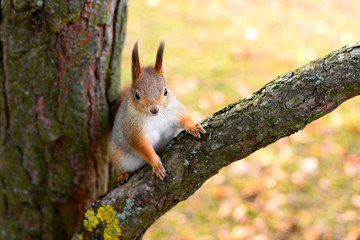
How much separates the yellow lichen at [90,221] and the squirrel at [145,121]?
0.23 metres

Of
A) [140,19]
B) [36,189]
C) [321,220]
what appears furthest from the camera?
[140,19]

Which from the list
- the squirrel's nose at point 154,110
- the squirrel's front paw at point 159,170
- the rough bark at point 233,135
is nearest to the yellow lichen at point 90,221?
the rough bark at point 233,135

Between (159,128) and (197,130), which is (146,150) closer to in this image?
(159,128)

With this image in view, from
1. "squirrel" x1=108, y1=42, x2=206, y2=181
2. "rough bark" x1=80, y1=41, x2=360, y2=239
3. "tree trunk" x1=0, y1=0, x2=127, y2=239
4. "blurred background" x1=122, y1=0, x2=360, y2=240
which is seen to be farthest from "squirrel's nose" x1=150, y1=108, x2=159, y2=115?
"blurred background" x1=122, y1=0, x2=360, y2=240

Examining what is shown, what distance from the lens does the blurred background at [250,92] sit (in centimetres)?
253

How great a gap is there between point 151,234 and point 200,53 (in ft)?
7.11

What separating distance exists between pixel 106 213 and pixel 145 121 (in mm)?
399

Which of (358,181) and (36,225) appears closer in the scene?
(36,225)

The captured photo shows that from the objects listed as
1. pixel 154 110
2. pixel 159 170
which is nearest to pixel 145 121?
pixel 154 110

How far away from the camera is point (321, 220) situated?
2.49 meters

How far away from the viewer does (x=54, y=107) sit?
1.71 metres

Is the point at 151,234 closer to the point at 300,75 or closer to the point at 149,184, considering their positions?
the point at 149,184

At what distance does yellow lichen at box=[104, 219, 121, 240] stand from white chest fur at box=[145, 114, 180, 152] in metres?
0.38

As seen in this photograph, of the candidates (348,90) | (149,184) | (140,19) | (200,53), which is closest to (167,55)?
(200,53)
